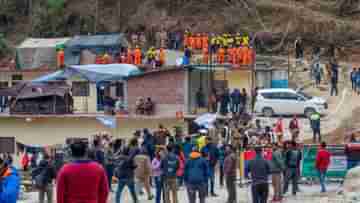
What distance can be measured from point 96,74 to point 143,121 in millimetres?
2907

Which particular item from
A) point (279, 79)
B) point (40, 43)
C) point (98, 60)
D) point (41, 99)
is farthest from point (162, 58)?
point (40, 43)

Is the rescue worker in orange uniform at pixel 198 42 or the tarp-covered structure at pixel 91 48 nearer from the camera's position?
the rescue worker in orange uniform at pixel 198 42

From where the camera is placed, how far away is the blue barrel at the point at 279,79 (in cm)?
3969

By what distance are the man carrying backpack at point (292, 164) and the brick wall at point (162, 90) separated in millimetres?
→ 15556

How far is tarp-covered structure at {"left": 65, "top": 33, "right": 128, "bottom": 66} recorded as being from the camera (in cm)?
4234

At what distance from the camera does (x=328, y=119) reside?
1332 inches

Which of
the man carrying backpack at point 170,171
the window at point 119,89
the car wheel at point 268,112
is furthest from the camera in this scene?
the window at point 119,89

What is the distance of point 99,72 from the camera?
114 feet

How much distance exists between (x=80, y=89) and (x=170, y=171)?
2164 cm

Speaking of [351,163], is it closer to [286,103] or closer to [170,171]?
[170,171]

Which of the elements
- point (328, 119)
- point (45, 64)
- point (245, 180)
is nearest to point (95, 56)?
point (45, 64)

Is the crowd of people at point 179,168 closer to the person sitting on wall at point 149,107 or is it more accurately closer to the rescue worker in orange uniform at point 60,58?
the person sitting on wall at point 149,107

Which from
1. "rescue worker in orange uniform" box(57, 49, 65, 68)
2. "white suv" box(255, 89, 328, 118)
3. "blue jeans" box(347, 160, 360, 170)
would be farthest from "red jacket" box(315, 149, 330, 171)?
"rescue worker in orange uniform" box(57, 49, 65, 68)

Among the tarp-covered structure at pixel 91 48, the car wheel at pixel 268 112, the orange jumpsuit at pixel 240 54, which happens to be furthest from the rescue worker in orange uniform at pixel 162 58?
the car wheel at pixel 268 112
